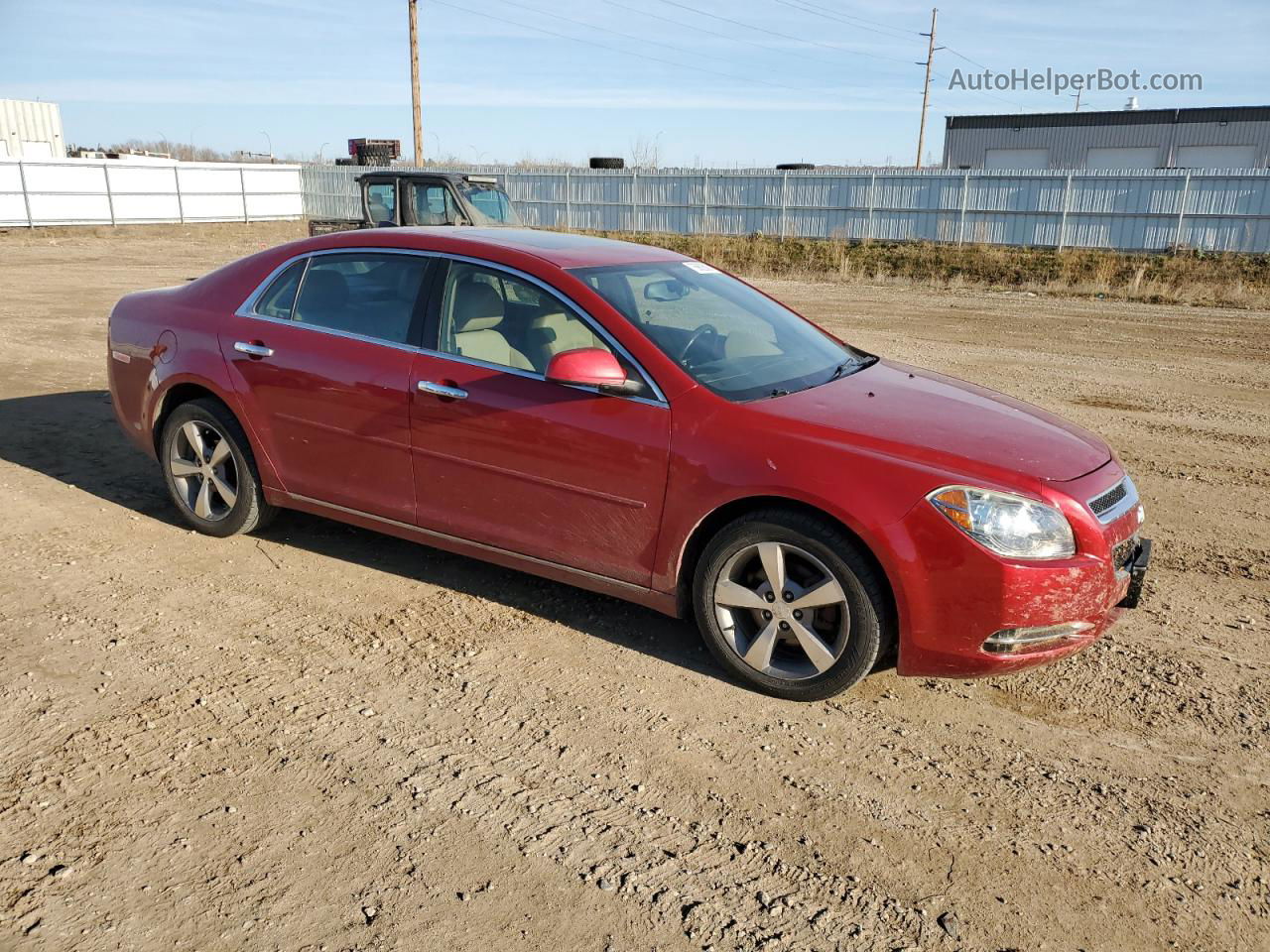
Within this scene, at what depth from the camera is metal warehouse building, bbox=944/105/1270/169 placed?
47094 millimetres

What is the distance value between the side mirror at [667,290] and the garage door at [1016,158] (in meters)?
52.1

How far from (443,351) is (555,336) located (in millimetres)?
572

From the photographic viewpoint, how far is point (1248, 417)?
9.04 metres

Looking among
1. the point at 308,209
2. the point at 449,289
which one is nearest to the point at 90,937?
the point at 449,289

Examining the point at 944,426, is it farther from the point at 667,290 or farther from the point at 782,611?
the point at 667,290

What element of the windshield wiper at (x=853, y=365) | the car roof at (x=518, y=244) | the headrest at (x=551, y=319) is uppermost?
the car roof at (x=518, y=244)

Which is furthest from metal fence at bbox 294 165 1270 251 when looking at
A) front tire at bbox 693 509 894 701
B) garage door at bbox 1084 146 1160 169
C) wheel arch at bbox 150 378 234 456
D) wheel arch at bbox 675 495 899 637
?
garage door at bbox 1084 146 1160 169

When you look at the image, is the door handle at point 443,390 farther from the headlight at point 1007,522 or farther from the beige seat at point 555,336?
the headlight at point 1007,522

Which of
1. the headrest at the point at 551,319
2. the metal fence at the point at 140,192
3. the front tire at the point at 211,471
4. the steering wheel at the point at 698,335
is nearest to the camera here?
the steering wheel at the point at 698,335

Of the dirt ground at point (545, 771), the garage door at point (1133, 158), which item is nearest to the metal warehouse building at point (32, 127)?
the garage door at point (1133, 158)

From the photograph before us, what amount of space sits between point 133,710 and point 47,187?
129ft

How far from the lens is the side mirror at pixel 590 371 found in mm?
3990

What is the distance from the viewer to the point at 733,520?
3914 mm

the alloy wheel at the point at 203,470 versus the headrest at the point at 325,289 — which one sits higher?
the headrest at the point at 325,289
